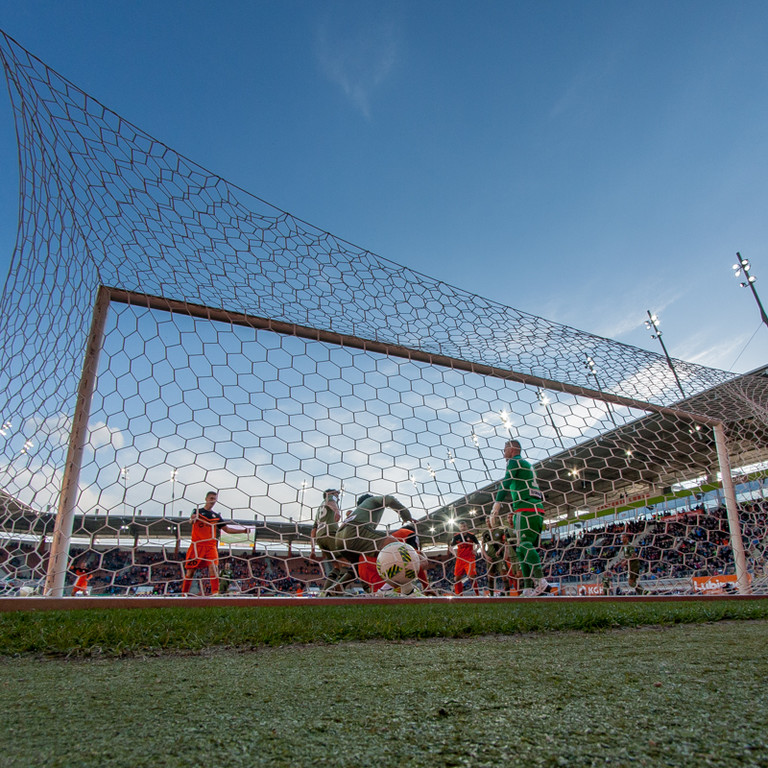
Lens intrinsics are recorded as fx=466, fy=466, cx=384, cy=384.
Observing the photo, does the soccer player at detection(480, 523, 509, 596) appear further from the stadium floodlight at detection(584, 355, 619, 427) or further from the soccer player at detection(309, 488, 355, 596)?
the stadium floodlight at detection(584, 355, 619, 427)

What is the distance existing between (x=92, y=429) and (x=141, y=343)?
0.78 metres

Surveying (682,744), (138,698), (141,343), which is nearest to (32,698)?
(138,698)

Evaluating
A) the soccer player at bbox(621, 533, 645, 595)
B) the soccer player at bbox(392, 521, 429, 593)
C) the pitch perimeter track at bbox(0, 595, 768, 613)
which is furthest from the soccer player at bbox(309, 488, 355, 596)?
the soccer player at bbox(621, 533, 645, 595)

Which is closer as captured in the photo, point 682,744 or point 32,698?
point 682,744

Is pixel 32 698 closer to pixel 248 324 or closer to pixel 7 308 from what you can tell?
pixel 248 324

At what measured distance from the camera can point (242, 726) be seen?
2.35ft

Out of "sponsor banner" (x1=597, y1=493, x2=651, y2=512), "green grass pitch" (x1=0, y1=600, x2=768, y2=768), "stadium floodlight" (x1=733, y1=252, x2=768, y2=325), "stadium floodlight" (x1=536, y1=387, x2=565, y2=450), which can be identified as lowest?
"green grass pitch" (x1=0, y1=600, x2=768, y2=768)

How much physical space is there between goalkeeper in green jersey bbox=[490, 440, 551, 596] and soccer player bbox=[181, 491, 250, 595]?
92.0 inches

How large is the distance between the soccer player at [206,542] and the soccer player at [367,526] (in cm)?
83

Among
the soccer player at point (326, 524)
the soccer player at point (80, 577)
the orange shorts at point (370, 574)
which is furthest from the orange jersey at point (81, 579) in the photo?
the orange shorts at point (370, 574)

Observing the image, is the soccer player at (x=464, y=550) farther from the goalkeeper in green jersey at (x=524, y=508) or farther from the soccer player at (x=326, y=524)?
the soccer player at (x=326, y=524)

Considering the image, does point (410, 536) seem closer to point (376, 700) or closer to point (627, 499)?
point (376, 700)

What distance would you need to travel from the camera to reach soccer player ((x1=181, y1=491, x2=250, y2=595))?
3770 mm

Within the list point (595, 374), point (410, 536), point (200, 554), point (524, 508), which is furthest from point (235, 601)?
point (595, 374)
